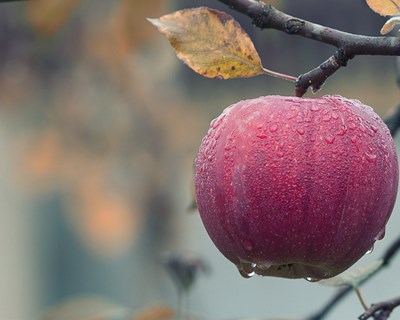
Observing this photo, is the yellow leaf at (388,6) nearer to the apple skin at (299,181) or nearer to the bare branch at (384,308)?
the apple skin at (299,181)

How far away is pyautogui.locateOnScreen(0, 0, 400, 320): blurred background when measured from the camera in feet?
5.64

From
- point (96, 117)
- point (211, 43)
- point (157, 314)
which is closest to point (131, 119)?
point (96, 117)

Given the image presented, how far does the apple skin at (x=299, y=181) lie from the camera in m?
0.68

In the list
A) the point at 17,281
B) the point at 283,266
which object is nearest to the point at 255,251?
the point at 283,266

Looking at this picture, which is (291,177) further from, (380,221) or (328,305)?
(328,305)

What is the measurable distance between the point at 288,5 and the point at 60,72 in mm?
1214

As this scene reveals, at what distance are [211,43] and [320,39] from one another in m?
0.09

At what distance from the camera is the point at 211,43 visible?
728 mm

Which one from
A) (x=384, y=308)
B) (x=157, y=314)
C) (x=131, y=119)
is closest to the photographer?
(x=384, y=308)

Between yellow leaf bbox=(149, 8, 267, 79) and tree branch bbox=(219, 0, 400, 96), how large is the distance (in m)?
0.02

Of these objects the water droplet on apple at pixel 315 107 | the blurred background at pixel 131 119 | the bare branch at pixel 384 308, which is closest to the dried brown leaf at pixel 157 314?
the blurred background at pixel 131 119

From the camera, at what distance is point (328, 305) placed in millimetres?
1114

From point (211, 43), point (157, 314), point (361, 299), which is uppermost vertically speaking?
point (211, 43)

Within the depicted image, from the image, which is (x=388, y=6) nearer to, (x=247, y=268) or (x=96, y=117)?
(x=247, y=268)
